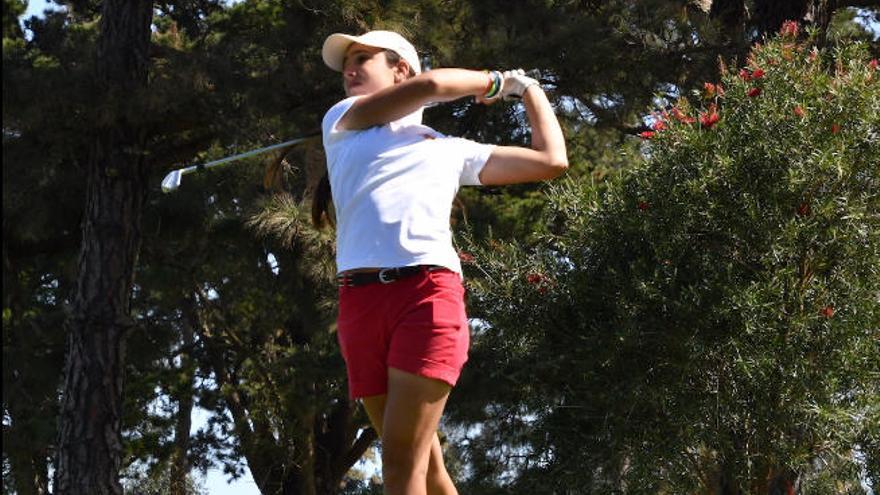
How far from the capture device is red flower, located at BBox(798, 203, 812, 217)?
6188mm

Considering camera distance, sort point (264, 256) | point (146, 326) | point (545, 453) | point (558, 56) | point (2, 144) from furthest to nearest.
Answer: point (146, 326)
point (264, 256)
point (2, 144)
point (558, 56)
point (545, 453)

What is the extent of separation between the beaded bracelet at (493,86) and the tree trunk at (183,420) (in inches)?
506

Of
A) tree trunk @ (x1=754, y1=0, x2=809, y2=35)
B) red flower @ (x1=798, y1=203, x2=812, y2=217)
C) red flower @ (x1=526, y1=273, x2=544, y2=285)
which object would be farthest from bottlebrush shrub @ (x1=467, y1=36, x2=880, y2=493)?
tree trunk @ (x1=754, y1=0, x2=809, y2=35)

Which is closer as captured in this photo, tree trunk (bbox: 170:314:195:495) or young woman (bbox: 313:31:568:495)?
young woman (bbox: 313:31:568:495)

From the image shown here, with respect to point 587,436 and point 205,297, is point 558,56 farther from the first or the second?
point 205,297

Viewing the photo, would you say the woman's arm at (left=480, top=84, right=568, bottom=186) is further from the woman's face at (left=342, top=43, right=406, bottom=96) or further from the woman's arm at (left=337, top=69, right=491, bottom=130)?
the woman's face at (left=342, top=43, right=406, bottom=96)

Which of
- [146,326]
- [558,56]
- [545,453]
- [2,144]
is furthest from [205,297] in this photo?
[545,453]

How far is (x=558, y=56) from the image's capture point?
9602 mm

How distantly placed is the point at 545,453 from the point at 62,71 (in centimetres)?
466

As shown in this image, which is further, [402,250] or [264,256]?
[264,256]

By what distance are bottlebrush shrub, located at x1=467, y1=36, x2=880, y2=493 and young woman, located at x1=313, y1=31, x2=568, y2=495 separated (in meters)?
3.41

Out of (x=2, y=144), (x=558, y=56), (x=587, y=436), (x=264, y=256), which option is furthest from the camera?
(x=264, y=256)

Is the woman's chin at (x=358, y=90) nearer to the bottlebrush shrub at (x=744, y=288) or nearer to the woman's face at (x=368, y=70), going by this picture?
the woman's face at (x=368, y=70)

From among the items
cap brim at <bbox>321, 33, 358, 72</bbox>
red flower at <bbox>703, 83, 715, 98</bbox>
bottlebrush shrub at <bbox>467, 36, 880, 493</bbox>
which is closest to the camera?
cap brim at <bbox>321, 33, 358, 72</bbox>
